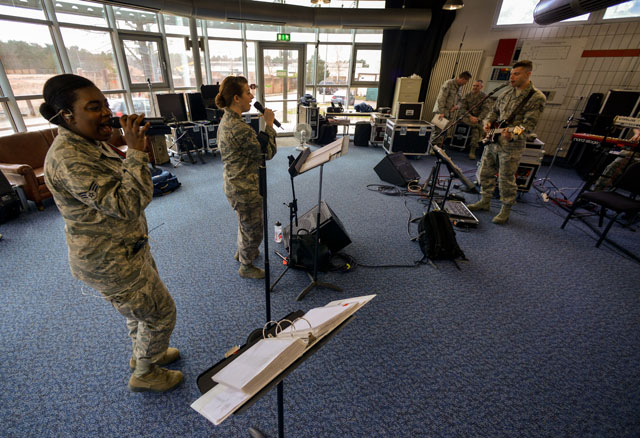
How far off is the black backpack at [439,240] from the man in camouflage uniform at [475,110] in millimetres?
3446

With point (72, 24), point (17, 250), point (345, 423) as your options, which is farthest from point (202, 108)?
point (345, 423)

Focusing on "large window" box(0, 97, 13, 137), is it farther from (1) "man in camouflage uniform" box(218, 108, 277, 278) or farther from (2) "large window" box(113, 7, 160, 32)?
(1) "man in camouflage uniform" box(218, 108, 277, 278)

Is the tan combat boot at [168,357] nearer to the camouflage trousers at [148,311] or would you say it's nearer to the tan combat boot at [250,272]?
the camouflage trousers at [148,311]

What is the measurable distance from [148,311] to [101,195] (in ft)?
2.09

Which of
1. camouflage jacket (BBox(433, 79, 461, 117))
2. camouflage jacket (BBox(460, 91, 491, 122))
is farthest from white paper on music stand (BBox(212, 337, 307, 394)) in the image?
camouflage jacket (BBox(433, 79, 461, 117))

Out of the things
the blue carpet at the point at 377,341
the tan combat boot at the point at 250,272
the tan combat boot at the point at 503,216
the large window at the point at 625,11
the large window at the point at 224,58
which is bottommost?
the blue carpet at the point at 377,341

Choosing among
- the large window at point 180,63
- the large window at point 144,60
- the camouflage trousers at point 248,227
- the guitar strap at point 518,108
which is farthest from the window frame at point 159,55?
the guitar strap at point 518,108

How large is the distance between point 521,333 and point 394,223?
5.93 ft

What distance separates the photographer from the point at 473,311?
2.37m

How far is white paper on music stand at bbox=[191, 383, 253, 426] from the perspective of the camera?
71 centimetres

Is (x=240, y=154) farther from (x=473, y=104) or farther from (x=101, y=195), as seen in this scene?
(x=473, y=104)

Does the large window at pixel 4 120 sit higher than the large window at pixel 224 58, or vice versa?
the large window at pixel 224 58

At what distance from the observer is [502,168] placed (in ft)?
12.0

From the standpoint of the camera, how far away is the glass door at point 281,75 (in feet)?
23.1
